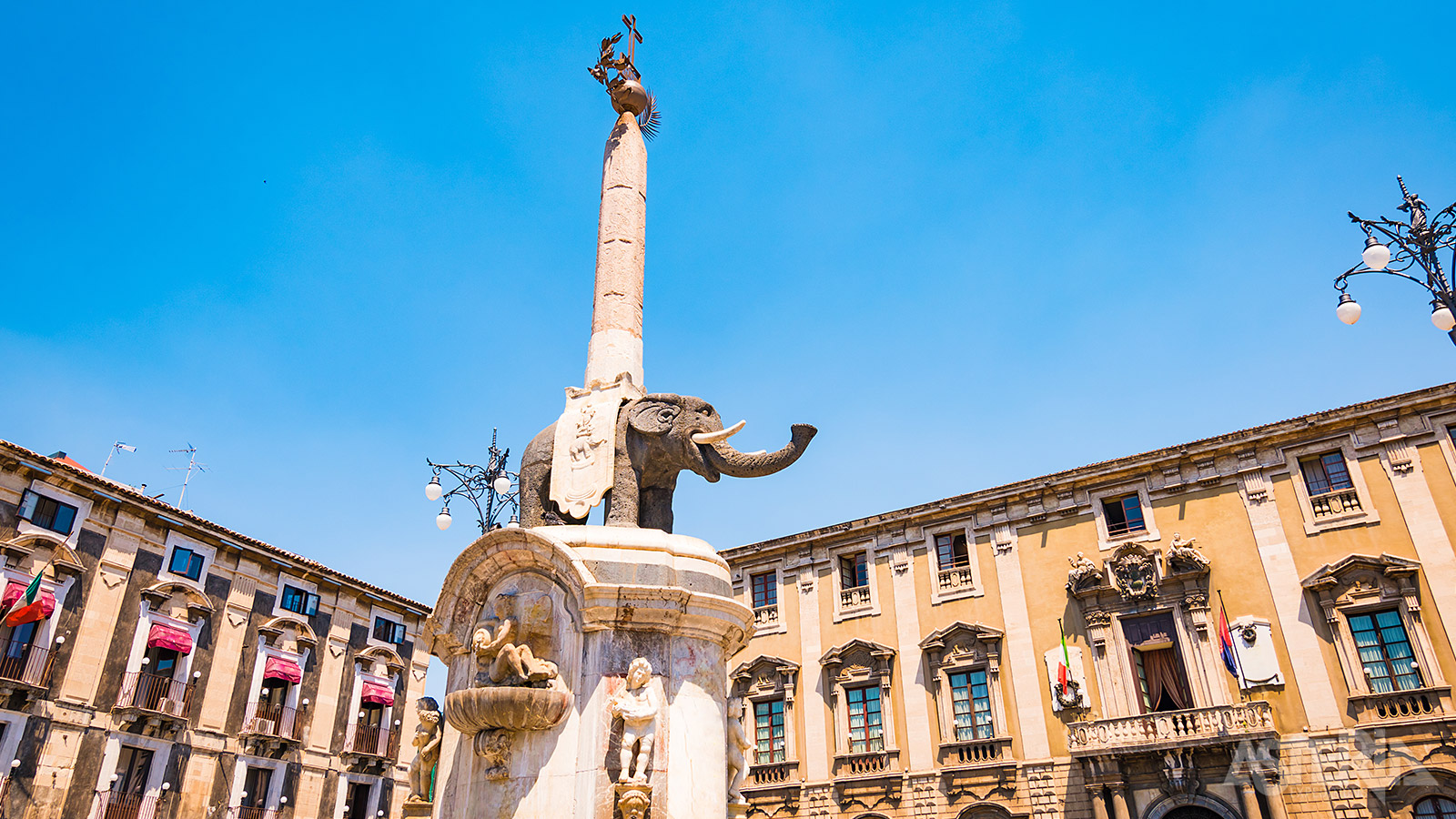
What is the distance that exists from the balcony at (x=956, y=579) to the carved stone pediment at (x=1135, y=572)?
4058 millimetres

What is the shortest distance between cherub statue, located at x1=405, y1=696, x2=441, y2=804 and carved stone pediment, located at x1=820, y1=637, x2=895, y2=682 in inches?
825

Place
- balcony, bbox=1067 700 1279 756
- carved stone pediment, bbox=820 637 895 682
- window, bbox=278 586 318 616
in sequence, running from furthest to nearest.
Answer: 1. window, bbox=278 586 318 616
2. carved stone pediment, bbox=820 637 895 682
3. balcony, bbox=1067 700 1279 756

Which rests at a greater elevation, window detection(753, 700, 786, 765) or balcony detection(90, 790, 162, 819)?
window detection(753, 700, 786, 765)

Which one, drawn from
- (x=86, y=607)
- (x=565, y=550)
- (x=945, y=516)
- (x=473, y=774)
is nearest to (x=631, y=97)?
(x=565, y=550)

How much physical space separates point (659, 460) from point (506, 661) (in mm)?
2264

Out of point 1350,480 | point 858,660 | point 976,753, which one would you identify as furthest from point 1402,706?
point 858,660

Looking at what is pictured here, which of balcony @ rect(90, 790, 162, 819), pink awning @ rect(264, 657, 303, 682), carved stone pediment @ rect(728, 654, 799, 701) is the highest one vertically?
pink awning @ rect(264, 657, 303, 682)

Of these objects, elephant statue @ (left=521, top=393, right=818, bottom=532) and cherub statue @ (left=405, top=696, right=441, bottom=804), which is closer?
cherub statue @ (left=405, top=696, right=441, bottom=804)

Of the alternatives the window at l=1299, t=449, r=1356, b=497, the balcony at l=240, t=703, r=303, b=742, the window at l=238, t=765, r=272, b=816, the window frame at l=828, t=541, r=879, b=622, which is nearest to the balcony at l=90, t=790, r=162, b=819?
the window at l=238, t=765, r=272, b=816

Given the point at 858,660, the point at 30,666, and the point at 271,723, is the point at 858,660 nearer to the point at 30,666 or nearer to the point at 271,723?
the point at 271,723

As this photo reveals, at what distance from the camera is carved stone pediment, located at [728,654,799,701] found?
27984mm

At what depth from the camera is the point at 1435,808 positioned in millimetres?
19672

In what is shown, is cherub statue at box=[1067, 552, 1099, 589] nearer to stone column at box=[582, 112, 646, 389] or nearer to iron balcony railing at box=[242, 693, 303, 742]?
stone column at box=[582, 112, 646, 389]

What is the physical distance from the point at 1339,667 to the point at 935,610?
9.91m
